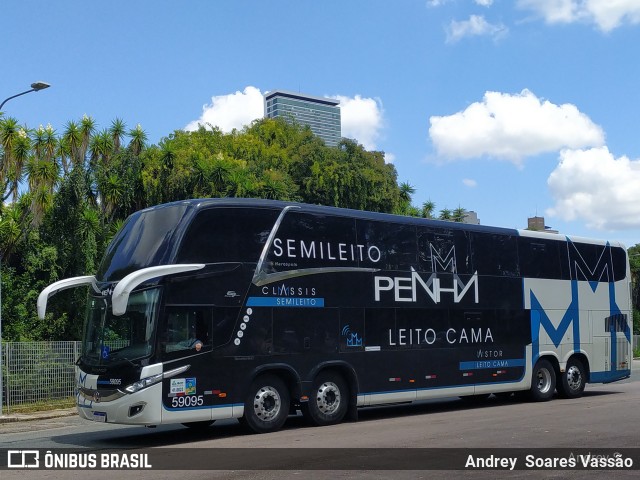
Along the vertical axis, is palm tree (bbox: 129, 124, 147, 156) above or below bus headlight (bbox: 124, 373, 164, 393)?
above

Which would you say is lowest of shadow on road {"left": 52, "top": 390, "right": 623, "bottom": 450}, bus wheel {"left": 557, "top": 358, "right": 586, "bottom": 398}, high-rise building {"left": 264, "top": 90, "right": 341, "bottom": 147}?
shadow on road {"left": 52, "top": 390, "right": 623, "bottom": 450}

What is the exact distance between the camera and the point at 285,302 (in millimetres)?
15008

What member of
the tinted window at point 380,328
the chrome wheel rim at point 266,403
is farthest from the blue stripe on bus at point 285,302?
the chrome wheel rim at point 266,403

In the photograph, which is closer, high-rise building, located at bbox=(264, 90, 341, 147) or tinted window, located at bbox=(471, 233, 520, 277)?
tinted window, located at bbox=(471, 233, 520, 277)

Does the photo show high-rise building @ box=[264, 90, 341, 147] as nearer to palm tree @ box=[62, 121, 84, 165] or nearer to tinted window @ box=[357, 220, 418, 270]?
palm tree @ box=[62, 121, 84, 165]

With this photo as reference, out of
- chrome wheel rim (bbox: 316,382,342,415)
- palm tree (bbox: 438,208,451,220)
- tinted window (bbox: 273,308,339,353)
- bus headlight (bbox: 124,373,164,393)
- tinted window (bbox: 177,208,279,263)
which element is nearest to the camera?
bus headlight (bbox: 124,373,164,393)

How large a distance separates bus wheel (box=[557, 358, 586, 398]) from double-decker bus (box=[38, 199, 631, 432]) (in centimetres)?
6

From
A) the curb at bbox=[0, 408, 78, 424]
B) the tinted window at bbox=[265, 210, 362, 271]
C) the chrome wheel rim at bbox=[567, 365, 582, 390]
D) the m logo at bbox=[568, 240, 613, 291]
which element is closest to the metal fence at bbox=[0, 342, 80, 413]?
the curb at bbox=[0, 408, 78, 424]

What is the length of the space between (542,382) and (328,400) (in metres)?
7.08

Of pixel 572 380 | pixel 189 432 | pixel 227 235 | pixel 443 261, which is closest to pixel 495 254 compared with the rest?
pixel 443 261

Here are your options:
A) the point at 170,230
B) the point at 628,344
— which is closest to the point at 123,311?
the point at 170,230

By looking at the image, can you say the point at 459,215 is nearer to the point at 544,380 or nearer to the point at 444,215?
the point at 444,215

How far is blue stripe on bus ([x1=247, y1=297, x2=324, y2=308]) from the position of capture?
14.6 m

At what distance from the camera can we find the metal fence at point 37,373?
22250 mm
